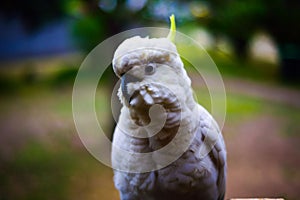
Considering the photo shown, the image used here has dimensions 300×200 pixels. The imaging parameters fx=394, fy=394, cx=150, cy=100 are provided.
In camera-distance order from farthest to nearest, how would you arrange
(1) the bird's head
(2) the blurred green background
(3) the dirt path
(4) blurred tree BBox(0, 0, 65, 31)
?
(3) the dirt path < (4) blurred tree BBox(0, 0, 65, 31) < (2) the blurred green background < (1) the bird's head

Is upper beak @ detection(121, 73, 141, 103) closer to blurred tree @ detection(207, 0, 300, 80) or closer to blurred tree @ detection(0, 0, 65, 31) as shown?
blurred tree @ detection(207, 0, 300, 80)

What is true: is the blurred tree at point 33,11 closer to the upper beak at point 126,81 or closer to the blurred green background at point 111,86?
the blurred green background at point 111,86

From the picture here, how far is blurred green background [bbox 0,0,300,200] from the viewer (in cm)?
161

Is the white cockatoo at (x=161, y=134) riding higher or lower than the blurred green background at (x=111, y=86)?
lower

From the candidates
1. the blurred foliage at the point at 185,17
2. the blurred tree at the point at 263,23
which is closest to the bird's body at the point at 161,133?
the blurred foliage at the point at 185,17

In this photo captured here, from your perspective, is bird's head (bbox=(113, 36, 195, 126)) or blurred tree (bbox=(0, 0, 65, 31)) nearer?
bird's head (bbox=(113, 36, 195, 126))

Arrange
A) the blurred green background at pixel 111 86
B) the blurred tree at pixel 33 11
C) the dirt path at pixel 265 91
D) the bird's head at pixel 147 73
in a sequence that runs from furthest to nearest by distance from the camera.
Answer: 1. the dirt path at pixel 265 91
2. the blurred tree at pixel 33 11
3. the blurred green background at pixel 111 86
4. the bird's head at pixel 147 73

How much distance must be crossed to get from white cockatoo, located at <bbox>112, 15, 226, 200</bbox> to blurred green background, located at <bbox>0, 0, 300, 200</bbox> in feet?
1.79

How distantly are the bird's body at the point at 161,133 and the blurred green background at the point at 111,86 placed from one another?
545mm

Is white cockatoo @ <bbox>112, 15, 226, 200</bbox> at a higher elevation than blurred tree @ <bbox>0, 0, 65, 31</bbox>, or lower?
lower

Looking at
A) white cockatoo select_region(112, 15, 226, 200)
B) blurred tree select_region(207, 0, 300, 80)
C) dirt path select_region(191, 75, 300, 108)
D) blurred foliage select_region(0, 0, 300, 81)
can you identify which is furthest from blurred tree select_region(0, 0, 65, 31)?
white cockatoo select_region(112, 15, 226, 200)

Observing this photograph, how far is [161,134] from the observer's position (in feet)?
2.03

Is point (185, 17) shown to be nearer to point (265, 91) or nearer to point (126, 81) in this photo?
point (265, 91)

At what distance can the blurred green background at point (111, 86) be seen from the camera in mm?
1606
